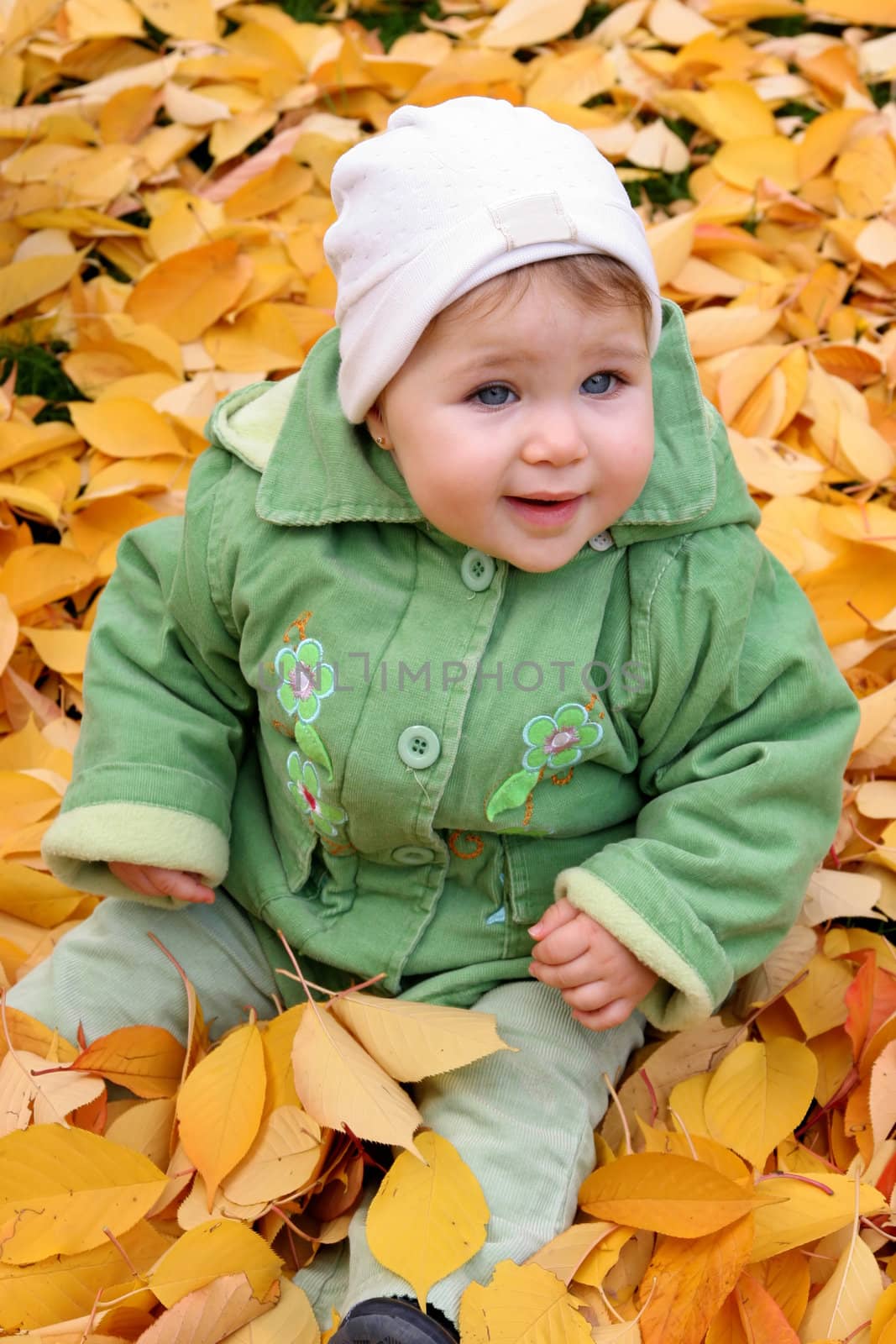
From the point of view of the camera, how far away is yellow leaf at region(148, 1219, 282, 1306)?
3.42 feet

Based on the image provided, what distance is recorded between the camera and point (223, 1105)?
44.8 inches

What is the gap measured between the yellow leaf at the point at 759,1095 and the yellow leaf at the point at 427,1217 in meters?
0.24

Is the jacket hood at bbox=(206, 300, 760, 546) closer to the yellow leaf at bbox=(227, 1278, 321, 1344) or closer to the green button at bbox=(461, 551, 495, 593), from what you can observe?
the green button at bbox=(461, 551, 495, 593)

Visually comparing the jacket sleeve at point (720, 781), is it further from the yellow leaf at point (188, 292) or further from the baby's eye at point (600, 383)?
the yellow leaf at point (188, 292)

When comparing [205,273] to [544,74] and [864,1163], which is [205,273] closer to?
[544,74]

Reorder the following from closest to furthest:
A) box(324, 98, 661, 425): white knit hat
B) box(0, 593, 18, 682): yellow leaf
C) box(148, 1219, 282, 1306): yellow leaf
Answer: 1. box(324, 98, 661, 425): white knit hat
2. box(148, 1219, 282, 1306): yellow leaf
3. box(0, 593, 18, 682): yellow leaf

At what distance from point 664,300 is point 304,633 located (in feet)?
1.33

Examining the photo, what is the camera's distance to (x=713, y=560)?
3.62ft

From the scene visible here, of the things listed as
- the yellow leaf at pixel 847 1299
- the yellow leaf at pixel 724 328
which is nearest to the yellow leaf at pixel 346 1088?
the yellow leaf at pixel 847 1299

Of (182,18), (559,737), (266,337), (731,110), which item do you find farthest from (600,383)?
(182,18)

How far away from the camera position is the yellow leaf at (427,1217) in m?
1.03

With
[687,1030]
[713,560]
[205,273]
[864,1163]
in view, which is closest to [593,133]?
[205,273]

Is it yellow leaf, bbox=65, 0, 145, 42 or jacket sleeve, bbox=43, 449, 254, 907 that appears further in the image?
yellow leaf, bbox=65, 0, 145, 42

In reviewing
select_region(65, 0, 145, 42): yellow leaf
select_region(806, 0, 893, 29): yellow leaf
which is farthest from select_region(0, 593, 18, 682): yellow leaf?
select_region(806, 0, 893, 29): yellow leaf
